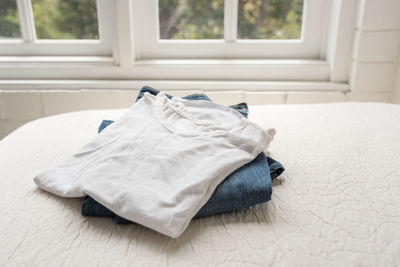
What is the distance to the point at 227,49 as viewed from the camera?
1.52m

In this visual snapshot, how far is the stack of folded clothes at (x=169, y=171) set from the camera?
504 millimetres

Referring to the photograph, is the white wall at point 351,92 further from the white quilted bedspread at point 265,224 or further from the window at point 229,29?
the white quilted bedspread at point 265,224

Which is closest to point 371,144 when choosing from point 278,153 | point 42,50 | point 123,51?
point 278,153

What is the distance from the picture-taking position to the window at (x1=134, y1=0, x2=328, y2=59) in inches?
57.6

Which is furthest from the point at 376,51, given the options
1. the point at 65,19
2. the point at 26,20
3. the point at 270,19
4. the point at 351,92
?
the point at 26,20

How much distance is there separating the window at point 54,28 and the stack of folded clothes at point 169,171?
94cm

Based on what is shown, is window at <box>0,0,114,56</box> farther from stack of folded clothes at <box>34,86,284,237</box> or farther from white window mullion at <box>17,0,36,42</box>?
stack of folded clothes at <box>34,86,284,237</box>

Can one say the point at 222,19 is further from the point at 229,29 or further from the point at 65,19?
the point at 65,19

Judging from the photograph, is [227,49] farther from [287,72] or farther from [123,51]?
[123,51]

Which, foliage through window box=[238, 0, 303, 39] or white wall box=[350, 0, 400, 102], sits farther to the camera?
foliage through window box=[238, 0, 303, 39]

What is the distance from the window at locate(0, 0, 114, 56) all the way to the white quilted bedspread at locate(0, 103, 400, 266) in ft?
2.86

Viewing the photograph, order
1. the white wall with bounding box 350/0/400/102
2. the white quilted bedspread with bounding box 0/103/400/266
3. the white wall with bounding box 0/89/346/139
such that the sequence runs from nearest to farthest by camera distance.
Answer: the white quilted bedspread with bounding box 0/103/400/266 → the white wall with bounding box 350/0/400/102 → the white wall with bounding box 0/89/346/139

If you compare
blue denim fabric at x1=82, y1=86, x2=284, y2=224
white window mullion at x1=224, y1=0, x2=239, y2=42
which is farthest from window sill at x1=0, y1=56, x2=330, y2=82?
blue denim fabric at x1=82, y1=86, x2=284, y2=224

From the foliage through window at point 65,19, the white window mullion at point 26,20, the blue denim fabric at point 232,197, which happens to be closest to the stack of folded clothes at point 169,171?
the blue denim fabric at point 232,197
